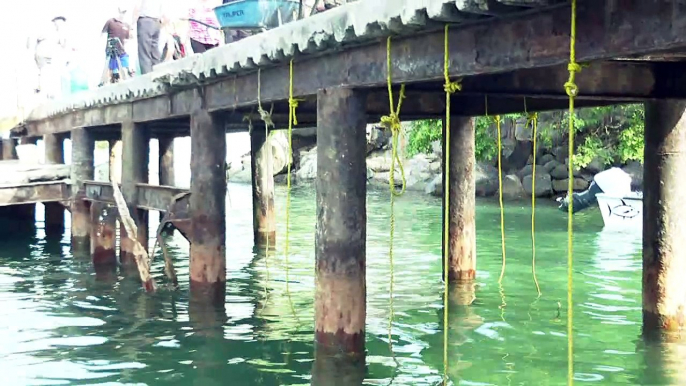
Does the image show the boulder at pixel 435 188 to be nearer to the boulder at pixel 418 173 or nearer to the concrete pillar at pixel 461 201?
the boulder at pixel 418 173

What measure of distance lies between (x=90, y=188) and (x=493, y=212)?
42.8 feet

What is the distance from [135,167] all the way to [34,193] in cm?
292

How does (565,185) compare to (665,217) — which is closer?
(665,217)

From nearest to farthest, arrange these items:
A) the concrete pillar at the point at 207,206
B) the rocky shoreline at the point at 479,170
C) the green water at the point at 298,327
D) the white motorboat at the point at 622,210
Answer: the green water at the point at 298,327
the concrete pillar at the point at 207,206
the white motorboat at the point at 622,210
the rocky shoreline at the point at 479,170

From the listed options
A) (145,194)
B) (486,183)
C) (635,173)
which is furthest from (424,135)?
(145,194)

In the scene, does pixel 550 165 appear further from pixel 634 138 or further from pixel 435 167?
pixel 435 167

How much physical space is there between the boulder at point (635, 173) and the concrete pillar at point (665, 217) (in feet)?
53.2

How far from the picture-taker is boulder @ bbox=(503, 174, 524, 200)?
26.6 metres

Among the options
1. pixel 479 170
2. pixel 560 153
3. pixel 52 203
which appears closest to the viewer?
pixel 52 203

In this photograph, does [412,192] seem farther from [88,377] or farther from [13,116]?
[88,377]

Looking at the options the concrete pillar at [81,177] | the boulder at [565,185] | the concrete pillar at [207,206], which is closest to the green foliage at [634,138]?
the boulder at [565,185]

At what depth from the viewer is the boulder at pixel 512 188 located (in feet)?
87.2

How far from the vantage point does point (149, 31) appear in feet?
38.2

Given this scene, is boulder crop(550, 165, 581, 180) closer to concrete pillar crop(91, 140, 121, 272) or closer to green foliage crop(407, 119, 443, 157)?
green foliage crop(407, 119, 443, 157)
